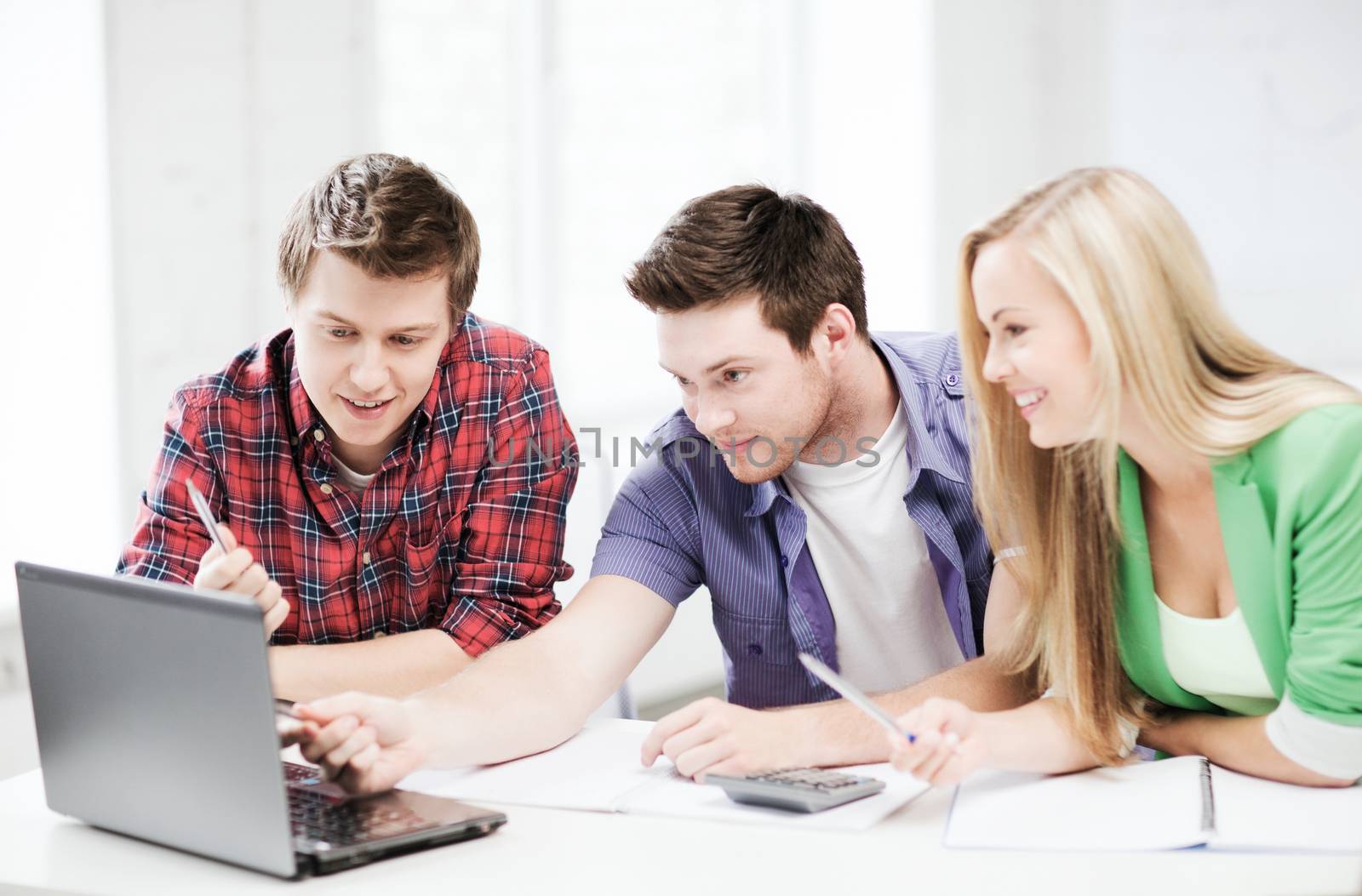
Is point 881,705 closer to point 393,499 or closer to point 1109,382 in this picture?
point 1109,382

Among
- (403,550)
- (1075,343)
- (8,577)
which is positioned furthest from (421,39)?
(1075,343)

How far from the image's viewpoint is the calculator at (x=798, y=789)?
1.21m

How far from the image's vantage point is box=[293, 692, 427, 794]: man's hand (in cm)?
122

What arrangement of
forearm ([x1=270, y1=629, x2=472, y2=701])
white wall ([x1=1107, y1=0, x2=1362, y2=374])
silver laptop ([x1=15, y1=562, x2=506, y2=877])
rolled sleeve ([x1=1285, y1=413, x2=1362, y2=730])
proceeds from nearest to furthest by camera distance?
1. silver laptop ([x1=15, y1=562, x2=506, y2=877])
2. rolled sleeve ([x1=1285, y1=413, x2=1362, y2=730])
3. forearm ([x1=270, y1=629, x2=472, y2=701])
4. white wall ([x1=1107, y1=0, x2=1362, y2=374])

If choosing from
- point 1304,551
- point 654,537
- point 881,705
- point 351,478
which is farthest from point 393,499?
point 1304,551

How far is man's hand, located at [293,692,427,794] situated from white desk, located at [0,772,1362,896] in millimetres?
123

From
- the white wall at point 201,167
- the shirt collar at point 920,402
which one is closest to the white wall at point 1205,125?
the white wall at point 201,167

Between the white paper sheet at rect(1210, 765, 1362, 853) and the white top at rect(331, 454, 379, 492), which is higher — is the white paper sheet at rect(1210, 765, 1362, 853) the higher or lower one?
the lower one

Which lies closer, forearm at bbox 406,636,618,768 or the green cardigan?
the green cardigan

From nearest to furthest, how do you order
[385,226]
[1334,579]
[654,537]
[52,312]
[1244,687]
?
[1334,579] < [1244,687] < [385,226] < [654,537] < [52,312]

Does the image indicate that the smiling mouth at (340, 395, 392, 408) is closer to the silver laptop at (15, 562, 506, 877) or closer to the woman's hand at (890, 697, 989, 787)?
the silver laptop at (15, 562, 506, 877)

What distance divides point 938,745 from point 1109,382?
36 centimetres

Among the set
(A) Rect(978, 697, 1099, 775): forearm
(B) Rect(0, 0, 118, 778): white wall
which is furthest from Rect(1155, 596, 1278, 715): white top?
(B) Rect(0, 0, 118, 778): white wall

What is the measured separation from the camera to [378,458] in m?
1.76
